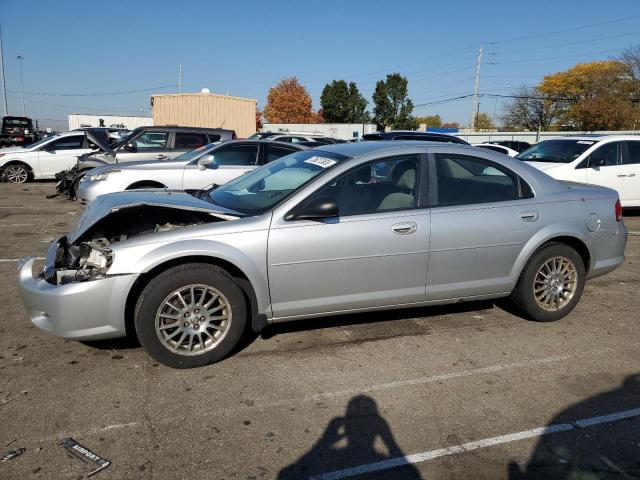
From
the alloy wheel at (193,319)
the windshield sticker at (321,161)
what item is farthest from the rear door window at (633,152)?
the alloy wheel at (193,319)

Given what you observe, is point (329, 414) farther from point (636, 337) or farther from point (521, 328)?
point (636, 337)

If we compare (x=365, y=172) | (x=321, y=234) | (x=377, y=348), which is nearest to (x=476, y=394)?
(x=377, y=348)

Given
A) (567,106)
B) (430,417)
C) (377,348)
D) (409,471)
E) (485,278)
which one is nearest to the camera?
(409,471)

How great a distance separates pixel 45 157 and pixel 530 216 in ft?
48.9

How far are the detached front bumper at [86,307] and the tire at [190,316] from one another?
0.47ft

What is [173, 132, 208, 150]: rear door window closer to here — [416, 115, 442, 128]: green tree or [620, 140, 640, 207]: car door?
[620, 140, 640, 207]: car door

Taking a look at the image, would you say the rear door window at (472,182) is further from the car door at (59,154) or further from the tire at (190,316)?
the car door at (59,154)

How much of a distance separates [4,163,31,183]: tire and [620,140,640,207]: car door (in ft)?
51.0

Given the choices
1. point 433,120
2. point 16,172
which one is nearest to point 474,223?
point 16,172

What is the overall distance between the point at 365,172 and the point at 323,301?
3.59 ft

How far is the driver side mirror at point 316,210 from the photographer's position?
3.79 metres

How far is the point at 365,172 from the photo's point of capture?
13.9 ft

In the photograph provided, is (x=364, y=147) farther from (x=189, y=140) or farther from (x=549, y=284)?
(x=189, y=140)

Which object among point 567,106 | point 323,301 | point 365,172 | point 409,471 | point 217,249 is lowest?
point 409,471
